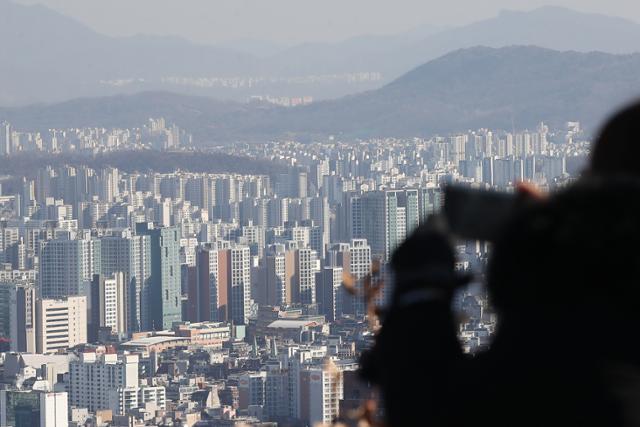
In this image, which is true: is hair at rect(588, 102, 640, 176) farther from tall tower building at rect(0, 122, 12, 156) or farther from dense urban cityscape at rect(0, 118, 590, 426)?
tall tower building at rect(0, 122, 12, 156)

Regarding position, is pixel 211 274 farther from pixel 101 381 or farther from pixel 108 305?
pixel 101 381

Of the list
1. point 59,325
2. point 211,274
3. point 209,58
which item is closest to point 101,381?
point 59,325

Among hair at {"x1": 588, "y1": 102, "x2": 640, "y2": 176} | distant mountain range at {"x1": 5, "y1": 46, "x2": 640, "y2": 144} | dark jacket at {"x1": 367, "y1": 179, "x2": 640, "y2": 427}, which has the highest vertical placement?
distant mountain range at {"x1": 5, "y1": 46, "x2": 640, "y2": 144}

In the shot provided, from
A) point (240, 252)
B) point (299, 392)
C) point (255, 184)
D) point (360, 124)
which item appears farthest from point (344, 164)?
point (299, 392)

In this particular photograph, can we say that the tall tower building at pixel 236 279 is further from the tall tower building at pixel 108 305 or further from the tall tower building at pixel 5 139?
the tall tower building at pixel 5 139

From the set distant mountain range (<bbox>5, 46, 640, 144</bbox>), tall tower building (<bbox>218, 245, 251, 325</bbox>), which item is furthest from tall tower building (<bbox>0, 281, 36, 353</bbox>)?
distant mountain range (<bbox>5, 46, 640, 144</bbox>)

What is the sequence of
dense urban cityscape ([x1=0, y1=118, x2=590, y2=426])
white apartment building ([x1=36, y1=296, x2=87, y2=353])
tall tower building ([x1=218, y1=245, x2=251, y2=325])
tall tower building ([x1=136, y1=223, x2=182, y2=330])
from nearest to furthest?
dense urban cityscape ([x1=0, y1=118, x2=590, y2=426])
white apartment building ([x1=36, y1=296, x2=87, y2=353])
tall tower building ([x1=218, y1=245, x2=251, y2=325])
tall tower building ([x1=136, y1=223, x2=182, y2=330])

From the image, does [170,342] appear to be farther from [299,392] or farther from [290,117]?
[290,117]
